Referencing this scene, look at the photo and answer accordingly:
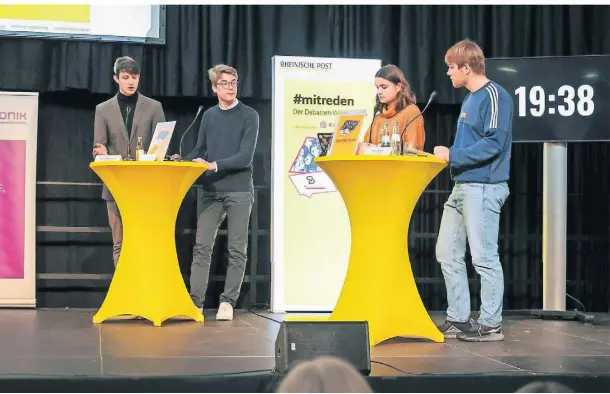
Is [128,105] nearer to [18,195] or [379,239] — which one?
[18,195]

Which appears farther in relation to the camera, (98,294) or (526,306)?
(526,306)

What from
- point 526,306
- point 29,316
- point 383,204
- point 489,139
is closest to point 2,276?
point 29,316

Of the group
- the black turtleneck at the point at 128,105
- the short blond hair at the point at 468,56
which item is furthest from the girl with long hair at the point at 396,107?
the black turtleneck at the point at 128,105

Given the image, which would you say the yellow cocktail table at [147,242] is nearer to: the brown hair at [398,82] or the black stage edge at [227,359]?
the black stage edge at [227,359]

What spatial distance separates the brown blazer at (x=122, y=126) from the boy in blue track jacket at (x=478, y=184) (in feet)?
6.53

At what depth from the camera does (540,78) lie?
17.6 ft

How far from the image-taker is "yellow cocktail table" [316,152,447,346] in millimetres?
3926

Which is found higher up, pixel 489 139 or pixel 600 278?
pixel 489 139

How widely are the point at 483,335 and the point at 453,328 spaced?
233 millimetres

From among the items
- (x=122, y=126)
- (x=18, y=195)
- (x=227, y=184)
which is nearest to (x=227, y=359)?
(x=227, y=184)

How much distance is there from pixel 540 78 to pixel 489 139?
1550mm

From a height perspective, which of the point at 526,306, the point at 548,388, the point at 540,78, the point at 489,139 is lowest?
the point at 526,306

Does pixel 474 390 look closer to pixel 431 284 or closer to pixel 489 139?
pixel 489 139

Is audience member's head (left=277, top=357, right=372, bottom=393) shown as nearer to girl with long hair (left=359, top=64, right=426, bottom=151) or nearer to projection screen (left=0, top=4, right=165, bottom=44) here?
girl with long hair (left=359, top=64, right=426, bottom=151)
